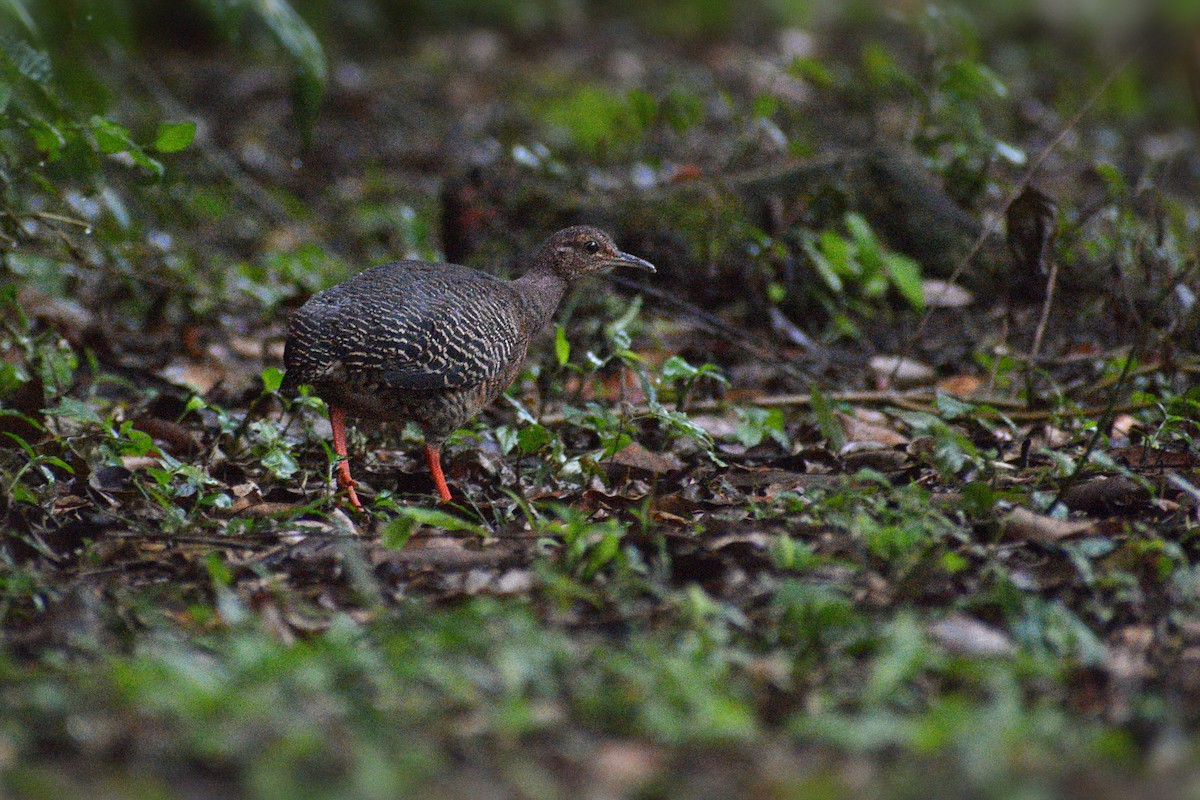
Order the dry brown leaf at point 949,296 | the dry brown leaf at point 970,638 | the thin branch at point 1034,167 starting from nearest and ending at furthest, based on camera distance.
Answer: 1. the dry brown leaf at point 970,638
2. the thin branch at point 1034,167
3. the dry brown leaf at point 949,296

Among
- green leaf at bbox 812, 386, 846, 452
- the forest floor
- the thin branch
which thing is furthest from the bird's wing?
the thin branch

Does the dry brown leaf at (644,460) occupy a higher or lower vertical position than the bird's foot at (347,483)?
higher

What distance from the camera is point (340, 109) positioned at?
12547 mm

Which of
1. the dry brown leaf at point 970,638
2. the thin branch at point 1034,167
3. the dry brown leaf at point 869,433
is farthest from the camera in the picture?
the dry brown leaf at point 869,433

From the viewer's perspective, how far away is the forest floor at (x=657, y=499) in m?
2.77

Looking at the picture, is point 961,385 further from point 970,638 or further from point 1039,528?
point 970,638

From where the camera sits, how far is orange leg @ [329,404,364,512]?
199 inches

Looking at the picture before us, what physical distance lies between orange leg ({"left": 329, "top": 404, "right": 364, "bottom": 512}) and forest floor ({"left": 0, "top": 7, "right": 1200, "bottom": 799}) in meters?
0.12

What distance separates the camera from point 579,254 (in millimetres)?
6285

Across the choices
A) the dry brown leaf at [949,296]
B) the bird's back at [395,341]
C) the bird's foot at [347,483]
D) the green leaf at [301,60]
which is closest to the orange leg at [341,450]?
the bird's foot at [347,483]

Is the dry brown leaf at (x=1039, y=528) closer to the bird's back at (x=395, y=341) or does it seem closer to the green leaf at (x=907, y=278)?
the bird's back at (x=395, y=341)

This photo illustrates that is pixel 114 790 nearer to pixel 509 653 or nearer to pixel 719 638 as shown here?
pixel 509 653

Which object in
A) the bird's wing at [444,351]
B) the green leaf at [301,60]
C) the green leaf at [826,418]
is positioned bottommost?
the bird's wing at [444,351]

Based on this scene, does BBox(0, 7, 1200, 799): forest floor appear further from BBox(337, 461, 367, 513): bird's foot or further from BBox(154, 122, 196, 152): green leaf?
BBox(154, 122, 196, 152): green leaf
